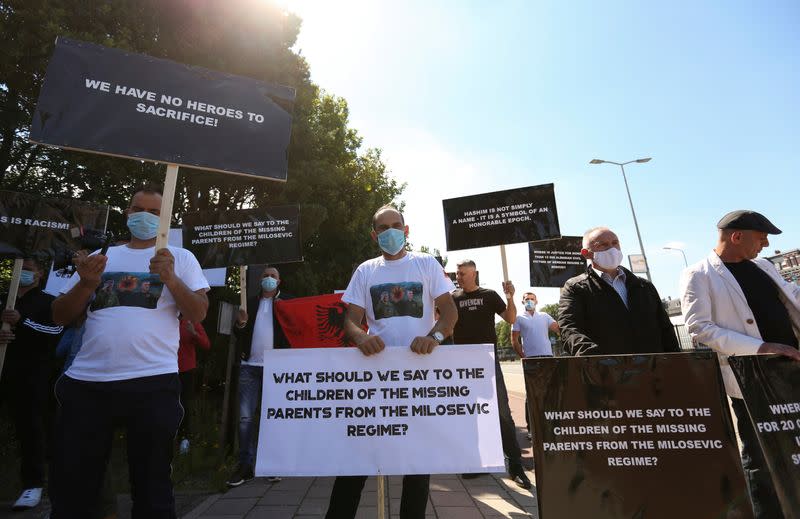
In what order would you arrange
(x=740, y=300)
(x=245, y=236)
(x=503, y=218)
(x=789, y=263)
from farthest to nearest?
(x=789, y=263), (x=245, y=236), (x=503, y=218), (x=740, y=300)

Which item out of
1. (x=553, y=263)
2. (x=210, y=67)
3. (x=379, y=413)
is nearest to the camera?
(x=379, y=413)

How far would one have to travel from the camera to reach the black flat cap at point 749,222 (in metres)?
3.00

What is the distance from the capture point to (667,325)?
10.5 ft

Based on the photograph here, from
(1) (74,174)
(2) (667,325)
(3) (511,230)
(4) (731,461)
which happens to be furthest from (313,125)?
(4) (731,461)

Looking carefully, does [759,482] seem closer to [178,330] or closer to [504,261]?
[504,261]

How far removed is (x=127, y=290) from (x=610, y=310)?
119 inches

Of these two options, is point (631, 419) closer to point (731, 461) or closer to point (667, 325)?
point (731, 461)

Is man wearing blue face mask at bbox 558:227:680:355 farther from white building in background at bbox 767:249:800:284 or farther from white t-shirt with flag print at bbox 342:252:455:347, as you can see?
white building in background at bbox 767:249:800:284

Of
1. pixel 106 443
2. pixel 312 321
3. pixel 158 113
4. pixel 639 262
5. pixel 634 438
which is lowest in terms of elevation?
pixel 634 438

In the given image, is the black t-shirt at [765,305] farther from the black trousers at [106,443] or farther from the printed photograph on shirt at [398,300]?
the black trousers at [106,443]

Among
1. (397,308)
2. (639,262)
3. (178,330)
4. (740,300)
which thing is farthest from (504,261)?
(639,262)

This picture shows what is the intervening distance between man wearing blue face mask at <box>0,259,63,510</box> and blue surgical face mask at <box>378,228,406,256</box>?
3582 millimetres

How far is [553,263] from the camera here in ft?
26.8

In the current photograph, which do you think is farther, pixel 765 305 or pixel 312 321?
pixel 312 321
